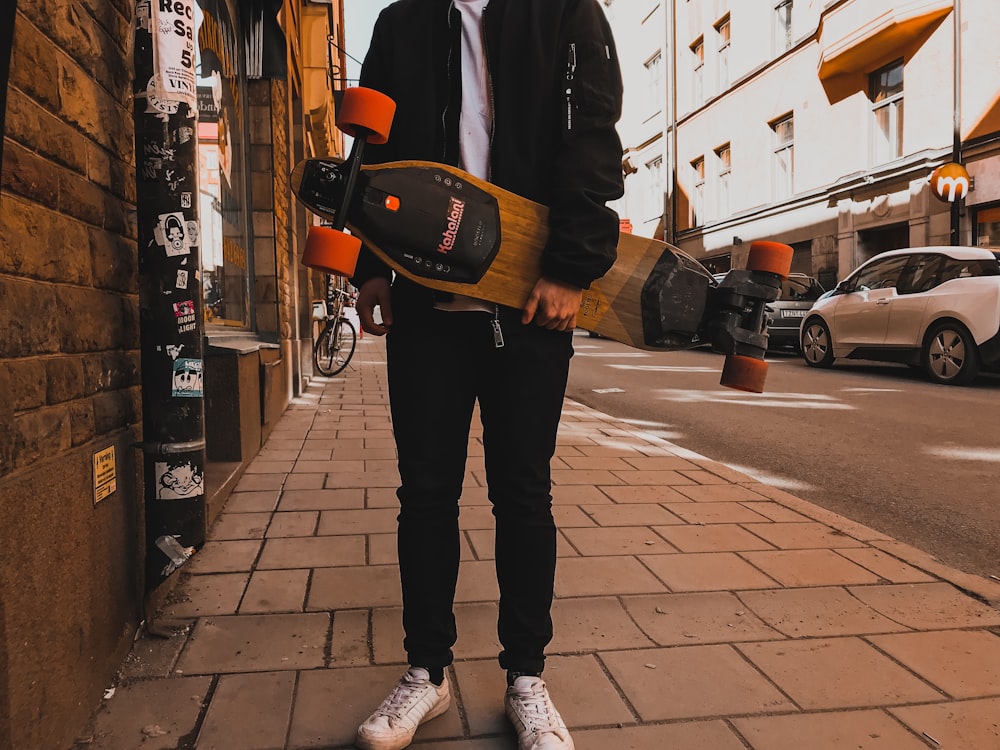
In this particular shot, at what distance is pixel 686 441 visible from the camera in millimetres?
6117

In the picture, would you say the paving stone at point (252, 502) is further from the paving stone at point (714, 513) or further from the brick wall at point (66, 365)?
the paving stone at point (714, 513)

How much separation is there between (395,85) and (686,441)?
4622 mm

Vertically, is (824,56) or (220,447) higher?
(824,56)

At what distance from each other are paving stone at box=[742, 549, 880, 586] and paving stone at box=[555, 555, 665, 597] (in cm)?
49

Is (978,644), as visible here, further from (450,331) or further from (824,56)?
(824,56)

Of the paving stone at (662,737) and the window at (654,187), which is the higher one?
the window at (654,187)

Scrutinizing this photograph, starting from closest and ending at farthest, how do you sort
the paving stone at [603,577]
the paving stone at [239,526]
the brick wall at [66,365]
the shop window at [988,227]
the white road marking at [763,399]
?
the brick wall at [66,365]
the paving stone at [603,577]
the paving stone at [239,526]
the white road marking at [763,399]
the shop window at [988,227]

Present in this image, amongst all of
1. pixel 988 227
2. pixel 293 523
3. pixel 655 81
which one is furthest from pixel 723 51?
pixel 293 523

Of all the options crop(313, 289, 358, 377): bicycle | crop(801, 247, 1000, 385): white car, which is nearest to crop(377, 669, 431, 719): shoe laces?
crop(313, 289, 358, 377): bicycle

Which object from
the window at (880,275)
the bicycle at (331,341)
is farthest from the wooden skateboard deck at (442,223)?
the window at (880,275)

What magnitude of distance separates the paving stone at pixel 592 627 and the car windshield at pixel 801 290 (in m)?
12.9

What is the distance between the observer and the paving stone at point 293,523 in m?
3.46

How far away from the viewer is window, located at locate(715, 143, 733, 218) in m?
24.4

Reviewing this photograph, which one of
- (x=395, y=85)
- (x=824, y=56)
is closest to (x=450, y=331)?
(x=395, y=85)
